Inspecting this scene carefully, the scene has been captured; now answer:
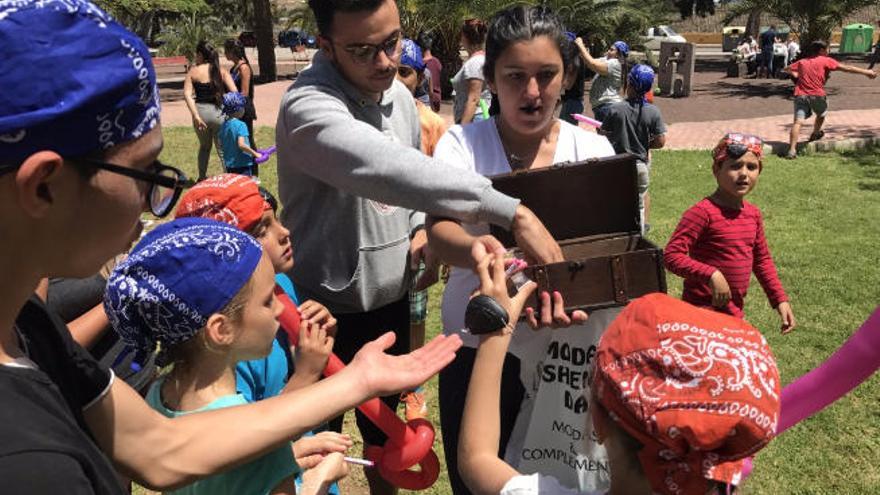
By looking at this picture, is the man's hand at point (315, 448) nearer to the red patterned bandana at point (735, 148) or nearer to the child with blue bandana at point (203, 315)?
the child with blue bandana at point (203, 315)

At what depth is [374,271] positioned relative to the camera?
8.91 ft

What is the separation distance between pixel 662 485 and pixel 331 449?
39.6 inches

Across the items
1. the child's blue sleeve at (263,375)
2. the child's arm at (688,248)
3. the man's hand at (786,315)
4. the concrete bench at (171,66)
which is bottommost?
the concrete bench at (171,66)

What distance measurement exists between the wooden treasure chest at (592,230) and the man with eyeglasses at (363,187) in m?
0.10

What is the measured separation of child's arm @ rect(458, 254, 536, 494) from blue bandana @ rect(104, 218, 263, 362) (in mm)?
592

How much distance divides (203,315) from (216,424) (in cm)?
34

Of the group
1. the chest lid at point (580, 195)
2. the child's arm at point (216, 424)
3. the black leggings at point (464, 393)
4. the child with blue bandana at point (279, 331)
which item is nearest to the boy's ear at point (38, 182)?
the child's arm at point (216, 424)

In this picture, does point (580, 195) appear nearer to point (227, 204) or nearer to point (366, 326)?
point (366, 326)

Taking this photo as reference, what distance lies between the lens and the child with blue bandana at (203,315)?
170 cm

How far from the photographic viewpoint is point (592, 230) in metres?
2.50

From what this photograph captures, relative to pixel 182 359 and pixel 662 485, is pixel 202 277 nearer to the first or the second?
pixel 182 359

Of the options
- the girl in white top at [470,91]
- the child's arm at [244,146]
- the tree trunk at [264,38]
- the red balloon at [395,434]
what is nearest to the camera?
the red balloon at [395,434]

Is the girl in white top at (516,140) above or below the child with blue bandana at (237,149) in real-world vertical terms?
above

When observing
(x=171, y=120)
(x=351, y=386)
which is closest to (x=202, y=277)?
(x=351, y=386)
